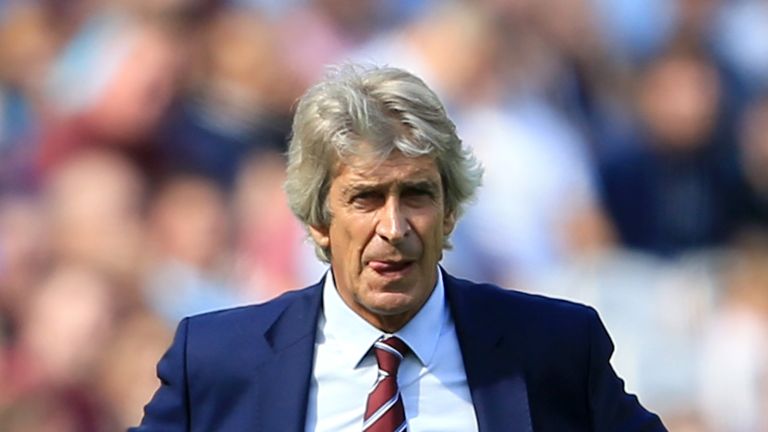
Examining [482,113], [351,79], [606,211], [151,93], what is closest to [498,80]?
[482,113]

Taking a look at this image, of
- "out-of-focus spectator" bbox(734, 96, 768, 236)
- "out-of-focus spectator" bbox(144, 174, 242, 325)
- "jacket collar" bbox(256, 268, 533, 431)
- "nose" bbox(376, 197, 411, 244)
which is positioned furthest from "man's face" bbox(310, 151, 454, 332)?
"out-of-focus spectator" bbox(734, 96, 768, 236)

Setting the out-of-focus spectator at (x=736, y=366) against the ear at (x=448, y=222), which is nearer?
the ear at (x=448, y=222)

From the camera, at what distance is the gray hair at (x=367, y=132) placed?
8.18 feet

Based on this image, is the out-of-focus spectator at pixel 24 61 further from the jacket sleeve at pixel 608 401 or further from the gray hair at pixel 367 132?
the jacket sleeve at pixel 608 401

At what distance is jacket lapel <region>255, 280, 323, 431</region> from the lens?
2.49 m

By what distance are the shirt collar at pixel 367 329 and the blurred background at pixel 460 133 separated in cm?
215

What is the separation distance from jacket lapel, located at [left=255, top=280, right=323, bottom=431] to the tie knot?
11 cm

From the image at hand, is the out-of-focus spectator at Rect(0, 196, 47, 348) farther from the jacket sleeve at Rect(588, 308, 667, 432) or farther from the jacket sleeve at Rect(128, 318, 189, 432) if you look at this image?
the jacket sleeve at Rect(588, 308, 667, 432)

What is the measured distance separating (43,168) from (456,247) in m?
1.28

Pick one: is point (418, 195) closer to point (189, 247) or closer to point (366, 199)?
point (366, 199)

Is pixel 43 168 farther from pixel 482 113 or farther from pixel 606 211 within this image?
pixel 606 211

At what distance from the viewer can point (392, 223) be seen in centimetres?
246

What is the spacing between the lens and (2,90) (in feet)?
16.3

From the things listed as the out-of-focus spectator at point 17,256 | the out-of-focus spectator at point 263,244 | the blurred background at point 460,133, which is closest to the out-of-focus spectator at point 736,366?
the blurred background at point 460,133
